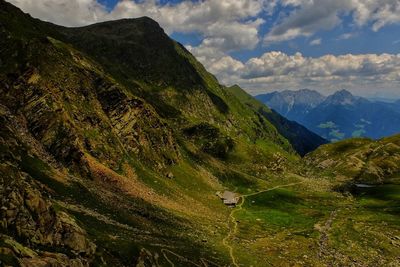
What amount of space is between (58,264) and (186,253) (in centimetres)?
3516

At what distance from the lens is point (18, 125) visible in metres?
99.6

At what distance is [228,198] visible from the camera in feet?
543

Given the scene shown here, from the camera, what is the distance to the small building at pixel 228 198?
160050mm

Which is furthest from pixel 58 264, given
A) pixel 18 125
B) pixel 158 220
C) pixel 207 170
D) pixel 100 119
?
pixel 207 170

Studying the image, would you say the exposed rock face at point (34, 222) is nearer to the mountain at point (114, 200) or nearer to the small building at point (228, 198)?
the mountain at point (114, 200)

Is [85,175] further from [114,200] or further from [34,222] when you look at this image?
[34,222]

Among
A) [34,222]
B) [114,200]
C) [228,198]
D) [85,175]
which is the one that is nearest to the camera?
[34,222]

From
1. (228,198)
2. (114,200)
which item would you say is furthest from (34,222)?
(228,198)

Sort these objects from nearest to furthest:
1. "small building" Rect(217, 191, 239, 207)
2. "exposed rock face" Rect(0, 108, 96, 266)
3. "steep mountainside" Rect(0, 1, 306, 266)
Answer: "exposed rock face" Rect(0, 108, 96, 266), "steep mountainside" Rect(0, 1, 306, 266), "small building" Rect(217, 191, 239, 207)

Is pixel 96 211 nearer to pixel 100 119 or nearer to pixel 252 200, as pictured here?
pixel 100 119

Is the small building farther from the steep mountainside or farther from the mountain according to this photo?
the steep mountainside

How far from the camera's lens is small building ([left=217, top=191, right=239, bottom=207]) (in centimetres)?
16005

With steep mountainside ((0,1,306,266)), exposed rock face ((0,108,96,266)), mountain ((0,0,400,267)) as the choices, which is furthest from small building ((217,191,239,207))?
exposed rock face ((0,108,96,266))

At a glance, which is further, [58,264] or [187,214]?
[187,214]
